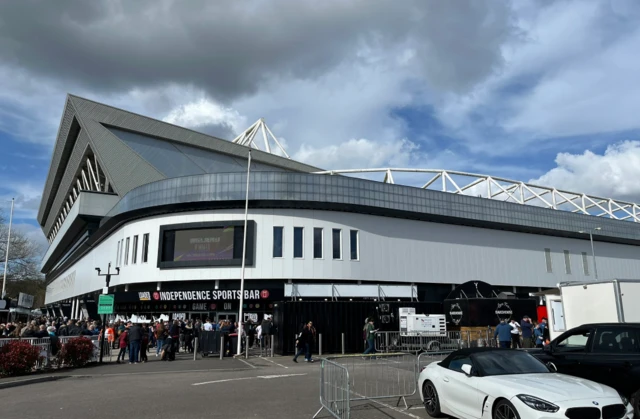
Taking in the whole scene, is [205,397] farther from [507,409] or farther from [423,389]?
[507,409]

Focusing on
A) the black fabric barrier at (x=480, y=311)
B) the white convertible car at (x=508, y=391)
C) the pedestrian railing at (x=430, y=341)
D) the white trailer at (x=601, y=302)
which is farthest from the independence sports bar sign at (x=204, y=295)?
the white convertible car at (x=508, y=391)

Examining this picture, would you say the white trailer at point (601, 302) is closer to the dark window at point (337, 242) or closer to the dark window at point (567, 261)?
the dark window at point (337, 242)

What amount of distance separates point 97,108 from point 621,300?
51.8 meters

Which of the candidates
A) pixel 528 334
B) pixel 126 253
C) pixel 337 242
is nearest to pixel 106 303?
pixel 528 334

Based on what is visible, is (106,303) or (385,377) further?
(106,303)

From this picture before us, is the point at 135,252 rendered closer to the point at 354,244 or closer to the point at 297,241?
the point at 297,241

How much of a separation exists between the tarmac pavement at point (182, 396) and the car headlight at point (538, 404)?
2776mm

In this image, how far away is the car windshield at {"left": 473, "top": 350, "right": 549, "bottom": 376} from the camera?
8336mm

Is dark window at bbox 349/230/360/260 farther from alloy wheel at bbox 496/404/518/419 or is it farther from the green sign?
alloy wheel at bbox 496/404/518/419


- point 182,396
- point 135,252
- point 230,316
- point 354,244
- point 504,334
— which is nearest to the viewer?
point 182,396

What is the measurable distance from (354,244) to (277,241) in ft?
20.7

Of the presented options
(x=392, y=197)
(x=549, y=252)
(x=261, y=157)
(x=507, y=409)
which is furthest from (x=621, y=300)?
(x=261, y=157)

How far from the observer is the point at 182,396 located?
12062mm

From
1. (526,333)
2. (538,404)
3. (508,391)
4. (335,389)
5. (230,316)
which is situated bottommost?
(335,389)
